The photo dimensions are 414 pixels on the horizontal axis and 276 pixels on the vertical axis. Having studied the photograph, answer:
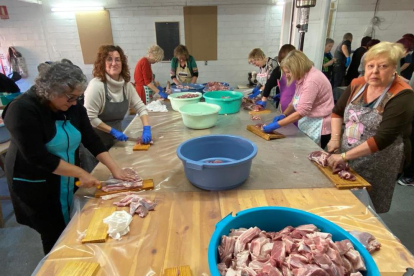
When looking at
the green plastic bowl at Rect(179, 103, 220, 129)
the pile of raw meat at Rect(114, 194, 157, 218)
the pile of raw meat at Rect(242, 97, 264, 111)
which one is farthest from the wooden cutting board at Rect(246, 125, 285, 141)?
the pile of raw meat at Rect(114, 194, 157, 218)

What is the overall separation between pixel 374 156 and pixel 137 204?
1.62 m

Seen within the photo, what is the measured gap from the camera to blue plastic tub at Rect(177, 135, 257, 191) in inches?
53.8

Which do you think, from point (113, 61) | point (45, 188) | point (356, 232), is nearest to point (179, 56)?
point (113, 61)

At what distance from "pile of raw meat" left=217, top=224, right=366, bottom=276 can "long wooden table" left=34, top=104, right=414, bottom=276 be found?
0.18 meters

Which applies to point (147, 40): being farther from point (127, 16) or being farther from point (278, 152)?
point (278, 152)

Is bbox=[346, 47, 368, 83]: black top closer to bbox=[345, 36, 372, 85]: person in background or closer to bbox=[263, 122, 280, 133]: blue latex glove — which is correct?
bbox=[345, 36, 372, 85]: person in background

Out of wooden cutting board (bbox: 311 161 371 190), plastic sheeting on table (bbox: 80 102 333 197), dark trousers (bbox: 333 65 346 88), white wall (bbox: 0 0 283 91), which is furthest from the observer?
white wall (bbox: 0 0 283 91)

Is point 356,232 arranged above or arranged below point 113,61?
below

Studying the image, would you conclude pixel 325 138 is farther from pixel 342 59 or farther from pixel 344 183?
pixel 342 59

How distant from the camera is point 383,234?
112 centimetres

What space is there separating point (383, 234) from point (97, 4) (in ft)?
22.0

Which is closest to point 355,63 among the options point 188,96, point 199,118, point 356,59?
point 356,59

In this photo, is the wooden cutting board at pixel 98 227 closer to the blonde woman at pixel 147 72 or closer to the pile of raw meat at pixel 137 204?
the pile of raw meat at pixel 137 204

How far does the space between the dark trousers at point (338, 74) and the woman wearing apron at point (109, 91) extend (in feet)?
16.7
